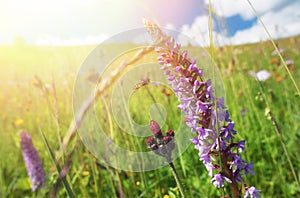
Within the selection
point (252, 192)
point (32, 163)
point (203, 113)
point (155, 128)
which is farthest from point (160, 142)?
point (32, 163)

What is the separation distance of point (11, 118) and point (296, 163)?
→ 190 inches

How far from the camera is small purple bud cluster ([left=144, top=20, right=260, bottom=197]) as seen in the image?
86cm

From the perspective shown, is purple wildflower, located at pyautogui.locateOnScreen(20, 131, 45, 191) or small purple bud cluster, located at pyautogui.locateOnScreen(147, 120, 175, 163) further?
purple wildflower, located at pyautogui.locateOnScreen(20, 131, 45, 191)

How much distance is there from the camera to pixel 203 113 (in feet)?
2.85

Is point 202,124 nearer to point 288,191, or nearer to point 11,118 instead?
point 288,191

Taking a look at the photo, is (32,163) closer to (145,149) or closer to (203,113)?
(145,149)

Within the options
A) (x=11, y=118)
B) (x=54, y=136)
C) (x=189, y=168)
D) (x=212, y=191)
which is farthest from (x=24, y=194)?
(x=11, y=118)

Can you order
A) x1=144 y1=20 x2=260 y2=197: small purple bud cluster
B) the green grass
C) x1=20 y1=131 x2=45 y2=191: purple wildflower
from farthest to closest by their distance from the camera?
x1=20 y1=131 x2=45 y2=191: purple wildflower, the green grass, x1=144 y1=20 x2=260 y2=197: small purple bud cluster

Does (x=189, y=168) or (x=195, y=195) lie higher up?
(x=189, y=168)

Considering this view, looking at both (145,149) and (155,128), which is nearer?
(155,128)

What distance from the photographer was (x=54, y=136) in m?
3.67

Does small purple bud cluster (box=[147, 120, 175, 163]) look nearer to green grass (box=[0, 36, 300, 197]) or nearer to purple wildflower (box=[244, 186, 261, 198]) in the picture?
purple wildflower (box=[244, 186, 261, 198])

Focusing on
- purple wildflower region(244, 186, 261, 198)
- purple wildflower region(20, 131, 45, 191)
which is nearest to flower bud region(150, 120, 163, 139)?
purple wildflower region(244, 186, 261, 198)

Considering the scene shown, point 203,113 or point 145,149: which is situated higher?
point 203,113
